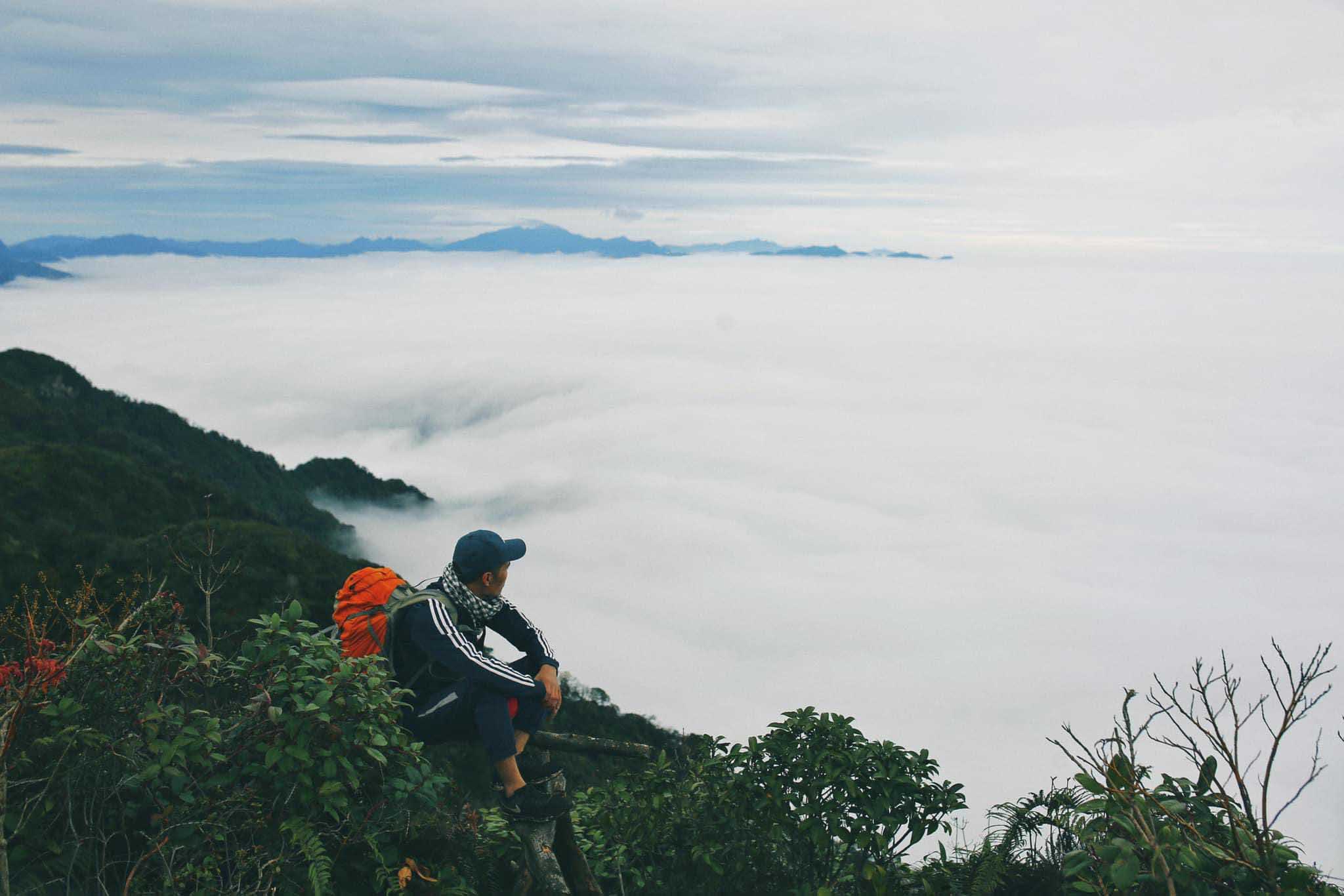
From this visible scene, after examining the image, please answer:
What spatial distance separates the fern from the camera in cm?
369

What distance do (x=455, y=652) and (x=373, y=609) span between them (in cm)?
54

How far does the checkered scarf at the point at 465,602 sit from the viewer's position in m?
4.88

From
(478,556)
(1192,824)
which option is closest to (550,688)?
(478,556)

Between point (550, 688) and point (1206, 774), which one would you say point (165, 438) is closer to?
point (550, 688)

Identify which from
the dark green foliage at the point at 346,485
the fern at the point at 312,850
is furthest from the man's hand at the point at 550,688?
the dark green foliage at the point at 346,485

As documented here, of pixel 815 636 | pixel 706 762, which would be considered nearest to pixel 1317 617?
pixel 815 636

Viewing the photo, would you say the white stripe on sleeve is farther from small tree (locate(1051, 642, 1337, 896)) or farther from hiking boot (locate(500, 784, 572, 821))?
small tree (locate(1051, 642, 1337, 896))

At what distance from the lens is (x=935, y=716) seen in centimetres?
12031

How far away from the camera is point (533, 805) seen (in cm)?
464

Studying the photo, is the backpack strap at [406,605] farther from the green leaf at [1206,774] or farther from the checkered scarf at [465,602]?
the green leaf at [1206,774]

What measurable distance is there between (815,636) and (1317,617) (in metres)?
113

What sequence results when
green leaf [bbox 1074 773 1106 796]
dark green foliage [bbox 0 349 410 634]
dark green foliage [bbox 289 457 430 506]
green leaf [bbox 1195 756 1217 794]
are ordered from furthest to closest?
dark green foliage [bbox 289 457 430 506] → dark green foliage [bbox 0 349 410 634] → green leaf [bbox 1195 756 1217 794] → green leaf [bbox 1074 773 1106 796]

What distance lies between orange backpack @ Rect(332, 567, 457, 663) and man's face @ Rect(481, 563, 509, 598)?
22cm

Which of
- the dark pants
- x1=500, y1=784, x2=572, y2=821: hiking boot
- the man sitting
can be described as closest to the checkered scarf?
the man sitting
